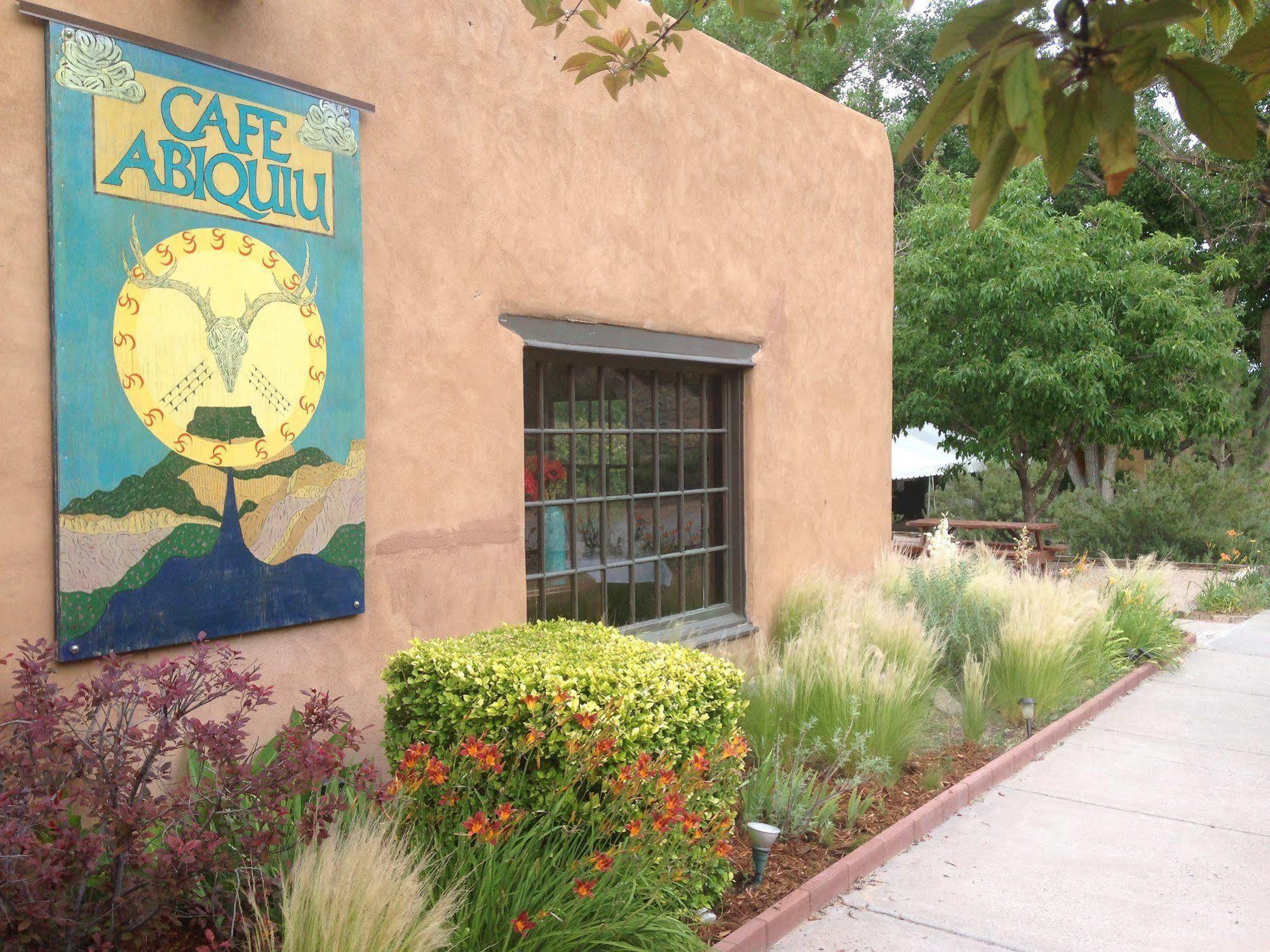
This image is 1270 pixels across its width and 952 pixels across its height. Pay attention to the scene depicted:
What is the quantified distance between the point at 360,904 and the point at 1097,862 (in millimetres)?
3613

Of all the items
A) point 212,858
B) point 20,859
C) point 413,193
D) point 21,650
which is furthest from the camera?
point 413,193

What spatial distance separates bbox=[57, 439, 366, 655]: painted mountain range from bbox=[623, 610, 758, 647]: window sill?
94.8 inches

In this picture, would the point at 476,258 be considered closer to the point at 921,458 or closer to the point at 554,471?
the point at 554,471

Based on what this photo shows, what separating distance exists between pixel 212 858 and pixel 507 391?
3.29m

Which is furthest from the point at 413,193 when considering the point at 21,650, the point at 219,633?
the point at 21,650

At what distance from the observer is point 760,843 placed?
4688 mm

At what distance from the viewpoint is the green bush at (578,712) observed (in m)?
3.97

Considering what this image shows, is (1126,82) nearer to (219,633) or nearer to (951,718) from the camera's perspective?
(219,633)

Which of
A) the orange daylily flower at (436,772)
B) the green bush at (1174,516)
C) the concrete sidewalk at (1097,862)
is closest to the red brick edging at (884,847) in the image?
the concrete sidewalk at (1097,862)

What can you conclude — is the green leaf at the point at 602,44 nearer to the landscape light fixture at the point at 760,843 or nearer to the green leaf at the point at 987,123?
the green leaf at the point at 987,123

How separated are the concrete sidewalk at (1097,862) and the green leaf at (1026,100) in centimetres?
346

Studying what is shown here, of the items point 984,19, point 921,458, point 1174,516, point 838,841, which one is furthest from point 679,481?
point 921,458

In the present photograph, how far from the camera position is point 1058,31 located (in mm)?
1943

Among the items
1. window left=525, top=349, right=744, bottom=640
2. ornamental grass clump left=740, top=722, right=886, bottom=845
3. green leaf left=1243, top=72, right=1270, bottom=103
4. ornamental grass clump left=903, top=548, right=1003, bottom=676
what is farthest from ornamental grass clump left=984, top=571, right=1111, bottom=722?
green leaf left=1243, top=72, right=1270, bottom=103
